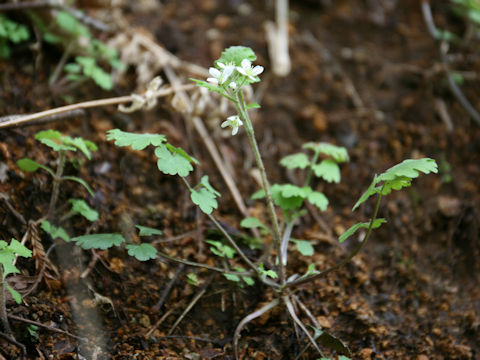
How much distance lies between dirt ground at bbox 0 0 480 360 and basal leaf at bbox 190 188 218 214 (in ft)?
1.58

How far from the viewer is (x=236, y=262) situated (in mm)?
2162

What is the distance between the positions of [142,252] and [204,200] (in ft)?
1.12

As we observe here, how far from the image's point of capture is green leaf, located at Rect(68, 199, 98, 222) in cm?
202

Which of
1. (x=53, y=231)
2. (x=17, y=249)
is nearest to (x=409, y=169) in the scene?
(x=17, y=249)

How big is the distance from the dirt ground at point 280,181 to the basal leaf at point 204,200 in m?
0.48

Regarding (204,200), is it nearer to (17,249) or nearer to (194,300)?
(194,300)

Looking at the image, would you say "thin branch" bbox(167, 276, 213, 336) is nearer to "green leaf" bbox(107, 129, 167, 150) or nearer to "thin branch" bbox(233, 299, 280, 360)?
"thin branch" bbox(233, 299, 280, 360)

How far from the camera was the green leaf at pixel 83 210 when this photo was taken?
6.62 ft

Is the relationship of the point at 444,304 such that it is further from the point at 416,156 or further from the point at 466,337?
the point at 416,156

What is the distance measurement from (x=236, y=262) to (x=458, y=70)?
8.27 ft

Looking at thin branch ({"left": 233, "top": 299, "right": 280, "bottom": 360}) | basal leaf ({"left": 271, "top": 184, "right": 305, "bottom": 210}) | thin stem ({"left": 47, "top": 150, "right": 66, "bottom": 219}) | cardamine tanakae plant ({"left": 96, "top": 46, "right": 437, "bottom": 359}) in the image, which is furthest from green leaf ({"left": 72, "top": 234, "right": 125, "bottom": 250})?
basal leaf ({"left": 271, "top": 184, "right": 305, "bottom": 210})

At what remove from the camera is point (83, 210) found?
6.66ft

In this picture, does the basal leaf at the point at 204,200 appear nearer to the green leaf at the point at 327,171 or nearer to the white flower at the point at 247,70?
the white flower at the point at 247,70

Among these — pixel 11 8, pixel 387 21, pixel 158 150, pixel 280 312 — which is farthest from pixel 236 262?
pixel 387 21
